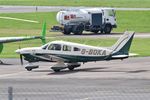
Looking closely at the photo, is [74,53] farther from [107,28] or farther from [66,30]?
[107,28]

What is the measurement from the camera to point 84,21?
7519 cm

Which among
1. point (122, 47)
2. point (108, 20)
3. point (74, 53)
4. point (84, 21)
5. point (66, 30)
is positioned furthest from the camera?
point (108, 20)

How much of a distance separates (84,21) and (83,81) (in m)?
41.1

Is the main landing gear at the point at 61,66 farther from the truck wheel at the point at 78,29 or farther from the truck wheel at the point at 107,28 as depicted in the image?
the truck wheel at the point at 107,28

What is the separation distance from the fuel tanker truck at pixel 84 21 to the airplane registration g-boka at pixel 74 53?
1336 inches

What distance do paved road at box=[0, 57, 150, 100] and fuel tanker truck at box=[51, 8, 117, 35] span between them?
94.0 ft

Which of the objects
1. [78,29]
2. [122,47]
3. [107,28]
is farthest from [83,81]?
[107,28]

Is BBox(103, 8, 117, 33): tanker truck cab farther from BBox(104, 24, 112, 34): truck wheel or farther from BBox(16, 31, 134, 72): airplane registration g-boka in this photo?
BBox(16, 31, 134, 72): airplane registration g-boka

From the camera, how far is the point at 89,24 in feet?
248

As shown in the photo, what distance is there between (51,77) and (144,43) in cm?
2524

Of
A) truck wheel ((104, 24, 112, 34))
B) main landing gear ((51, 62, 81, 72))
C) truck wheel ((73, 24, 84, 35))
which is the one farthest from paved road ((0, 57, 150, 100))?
truck wheel ((104, 24, 112, 34))

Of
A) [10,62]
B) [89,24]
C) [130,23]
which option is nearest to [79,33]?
[89,24]

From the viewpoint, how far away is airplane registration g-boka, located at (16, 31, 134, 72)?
3850 centimetres

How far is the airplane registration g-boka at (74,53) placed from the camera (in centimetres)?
3850
